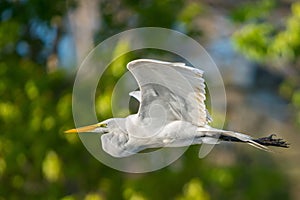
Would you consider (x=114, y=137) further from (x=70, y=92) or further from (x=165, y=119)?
(x=70, y=92)

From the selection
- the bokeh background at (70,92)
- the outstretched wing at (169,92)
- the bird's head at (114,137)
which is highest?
the outstretched wing at (169,92)

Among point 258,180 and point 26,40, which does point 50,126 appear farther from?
point 258,180

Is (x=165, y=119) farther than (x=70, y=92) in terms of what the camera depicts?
No

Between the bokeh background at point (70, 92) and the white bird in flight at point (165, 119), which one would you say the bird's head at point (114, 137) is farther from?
the bokeh background at point (70, 92)

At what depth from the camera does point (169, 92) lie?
1.35m

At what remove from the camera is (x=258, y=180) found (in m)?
5.37

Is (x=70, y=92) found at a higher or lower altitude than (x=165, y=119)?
lower

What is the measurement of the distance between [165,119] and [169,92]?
0.05 metres

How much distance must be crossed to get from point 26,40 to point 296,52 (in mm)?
1631

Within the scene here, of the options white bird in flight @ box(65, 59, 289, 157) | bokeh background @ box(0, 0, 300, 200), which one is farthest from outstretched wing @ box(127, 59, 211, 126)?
bokeh background @ box(0, 0, 300, 200)

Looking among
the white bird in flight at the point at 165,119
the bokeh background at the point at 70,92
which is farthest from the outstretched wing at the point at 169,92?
the bokeh background at the point at 70,92

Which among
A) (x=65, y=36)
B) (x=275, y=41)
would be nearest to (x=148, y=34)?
(x=275, y=41)

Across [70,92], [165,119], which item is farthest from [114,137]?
[70,92]

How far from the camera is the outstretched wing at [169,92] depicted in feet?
4.28
